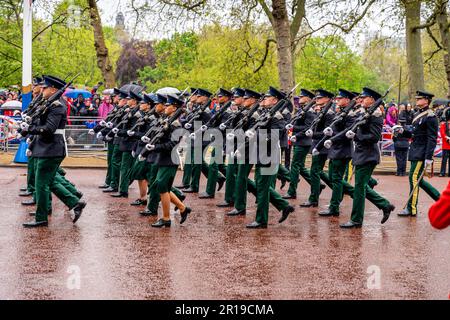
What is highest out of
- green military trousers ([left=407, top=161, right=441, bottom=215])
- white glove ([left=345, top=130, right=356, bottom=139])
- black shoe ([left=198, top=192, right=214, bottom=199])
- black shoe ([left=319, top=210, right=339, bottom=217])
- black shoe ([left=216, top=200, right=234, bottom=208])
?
white glove ([left=345, top=130, right=356, bottom=139])

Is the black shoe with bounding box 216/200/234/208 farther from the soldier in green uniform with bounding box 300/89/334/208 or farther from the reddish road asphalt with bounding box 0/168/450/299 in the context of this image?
the soldier in green uniform with bounding box 300/89/334/208

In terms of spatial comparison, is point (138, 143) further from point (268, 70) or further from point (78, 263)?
point (268, 70)

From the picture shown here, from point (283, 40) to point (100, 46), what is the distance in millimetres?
7676

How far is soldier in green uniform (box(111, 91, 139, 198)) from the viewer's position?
44.1 ft

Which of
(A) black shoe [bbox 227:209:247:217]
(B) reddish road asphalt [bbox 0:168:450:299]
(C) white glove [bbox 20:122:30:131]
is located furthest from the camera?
(A) black shoe [bbox 227:209:247:217]

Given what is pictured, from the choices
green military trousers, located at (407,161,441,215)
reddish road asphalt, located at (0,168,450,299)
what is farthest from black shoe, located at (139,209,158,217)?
green military trousers, located at (407,161,441,215)

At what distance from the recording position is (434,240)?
1000 centimetres

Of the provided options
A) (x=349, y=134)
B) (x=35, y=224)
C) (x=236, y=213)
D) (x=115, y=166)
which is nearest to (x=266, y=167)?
(x=349, y=134)

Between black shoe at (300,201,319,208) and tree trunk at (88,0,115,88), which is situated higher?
tree trunk at (88,0,115,88)

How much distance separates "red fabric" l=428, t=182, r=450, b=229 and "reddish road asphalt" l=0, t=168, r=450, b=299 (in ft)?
8.67

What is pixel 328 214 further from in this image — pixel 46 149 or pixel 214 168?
pixel 46 149

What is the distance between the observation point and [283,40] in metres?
21.7

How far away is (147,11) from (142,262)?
17.8 metres

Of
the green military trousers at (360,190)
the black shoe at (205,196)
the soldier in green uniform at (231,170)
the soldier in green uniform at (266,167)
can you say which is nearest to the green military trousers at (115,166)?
the black shoe at (205,196)
